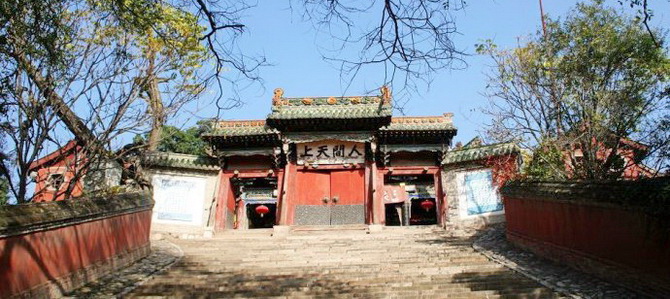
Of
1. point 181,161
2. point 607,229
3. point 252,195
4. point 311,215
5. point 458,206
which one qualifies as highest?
point 181,161

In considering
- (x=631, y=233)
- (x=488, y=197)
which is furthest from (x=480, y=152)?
(x=631, y=233)

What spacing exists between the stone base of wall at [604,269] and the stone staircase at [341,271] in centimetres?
85

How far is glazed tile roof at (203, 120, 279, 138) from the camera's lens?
15008mm

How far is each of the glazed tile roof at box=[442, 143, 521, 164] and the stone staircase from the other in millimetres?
3406

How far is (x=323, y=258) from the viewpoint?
370 inches

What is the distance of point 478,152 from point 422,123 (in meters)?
2.04

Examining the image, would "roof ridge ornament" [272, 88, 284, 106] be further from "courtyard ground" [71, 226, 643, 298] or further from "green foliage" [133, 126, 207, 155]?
"green foliage" [133, 126, 207, 155]

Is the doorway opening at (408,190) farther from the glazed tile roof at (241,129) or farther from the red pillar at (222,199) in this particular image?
the red pillar at (222,199)

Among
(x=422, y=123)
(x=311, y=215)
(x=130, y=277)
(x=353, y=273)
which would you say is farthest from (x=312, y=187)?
(x=130, y=277)

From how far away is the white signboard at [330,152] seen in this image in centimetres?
1537

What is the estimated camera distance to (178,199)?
14.8 m

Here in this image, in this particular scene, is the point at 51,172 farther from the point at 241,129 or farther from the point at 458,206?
the point at 458,206

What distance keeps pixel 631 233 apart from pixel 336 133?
1012 centimetres

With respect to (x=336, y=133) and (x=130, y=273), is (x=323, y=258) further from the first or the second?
(x=336, y=133)
